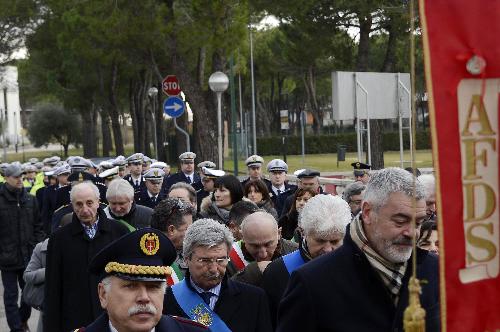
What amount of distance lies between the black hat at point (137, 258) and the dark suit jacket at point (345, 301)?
1.90 feet

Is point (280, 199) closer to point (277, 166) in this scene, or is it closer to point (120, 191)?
point (277, 166)

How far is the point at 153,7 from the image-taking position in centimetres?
2636

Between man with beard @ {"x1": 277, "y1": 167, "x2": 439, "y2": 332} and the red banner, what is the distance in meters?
1.12

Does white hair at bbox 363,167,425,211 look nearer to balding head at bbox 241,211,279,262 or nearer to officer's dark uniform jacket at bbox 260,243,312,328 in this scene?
officer's dark uniform jacket at bbox 260,243,312,328

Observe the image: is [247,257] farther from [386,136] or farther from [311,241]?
[386,136]

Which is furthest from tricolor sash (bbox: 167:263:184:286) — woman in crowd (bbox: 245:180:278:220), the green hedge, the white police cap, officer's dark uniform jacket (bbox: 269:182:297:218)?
the green hedge

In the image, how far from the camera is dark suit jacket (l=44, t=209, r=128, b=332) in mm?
7840

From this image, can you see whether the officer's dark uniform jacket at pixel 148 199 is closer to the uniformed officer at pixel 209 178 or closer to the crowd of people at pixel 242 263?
the uniformed officer at pixel 209 178

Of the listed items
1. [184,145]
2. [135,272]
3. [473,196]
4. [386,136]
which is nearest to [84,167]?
[135,272]

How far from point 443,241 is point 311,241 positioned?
3.24 meters

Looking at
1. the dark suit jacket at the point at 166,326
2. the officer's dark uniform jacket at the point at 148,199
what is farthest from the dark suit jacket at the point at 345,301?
the officer's dark uniform jacket at the point at 148,199

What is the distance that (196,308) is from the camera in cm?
580

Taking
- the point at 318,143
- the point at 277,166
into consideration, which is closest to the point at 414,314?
the point at 277,166

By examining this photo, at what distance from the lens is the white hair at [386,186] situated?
4164 mm
